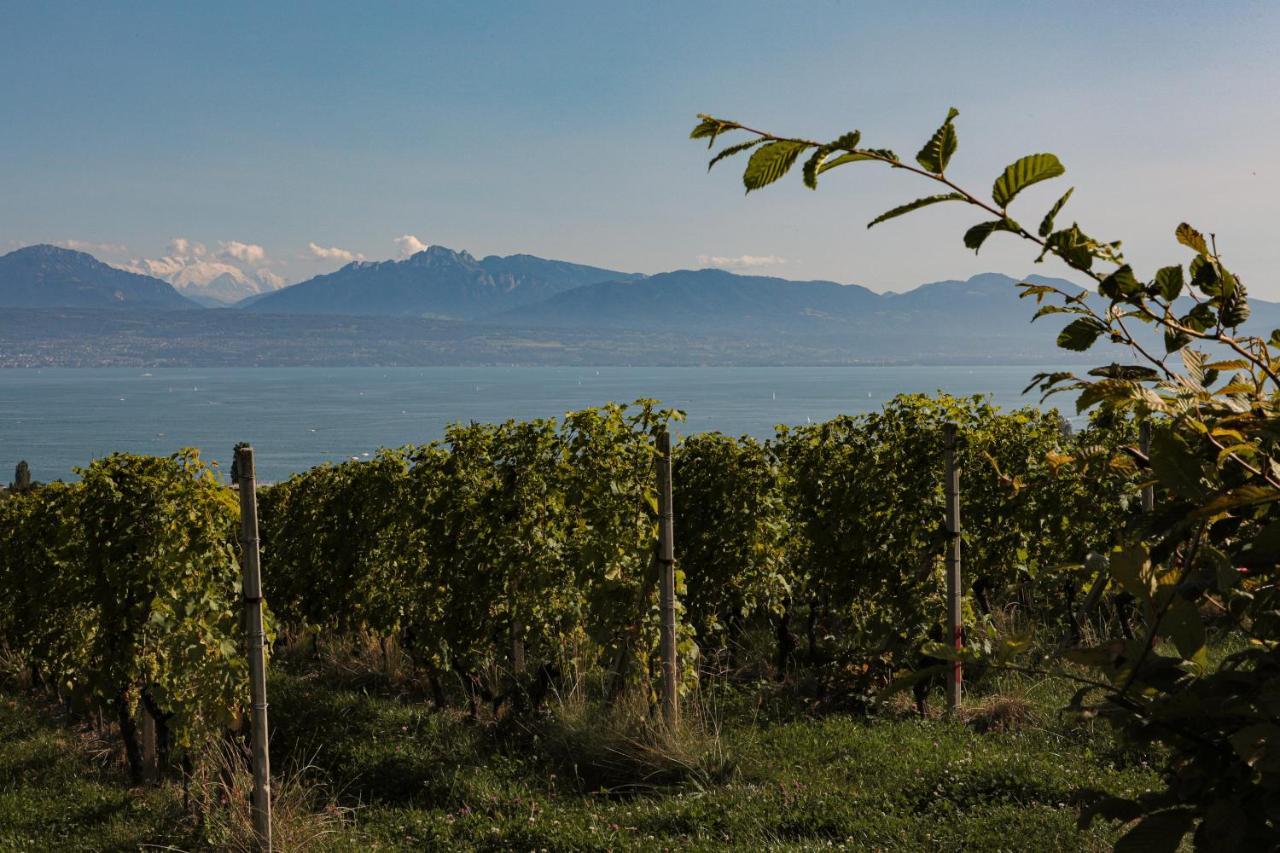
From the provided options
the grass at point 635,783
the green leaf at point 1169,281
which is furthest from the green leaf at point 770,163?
the grass at point 635,783

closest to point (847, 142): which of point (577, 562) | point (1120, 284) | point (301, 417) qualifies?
point (1120, 284)

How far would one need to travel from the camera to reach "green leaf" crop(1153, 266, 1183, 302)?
1411 millimetres

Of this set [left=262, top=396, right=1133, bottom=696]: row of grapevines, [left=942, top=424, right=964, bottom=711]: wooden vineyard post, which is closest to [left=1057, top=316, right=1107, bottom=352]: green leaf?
[left=262, top=396, right=1133, bottom=696]: row of grapevines

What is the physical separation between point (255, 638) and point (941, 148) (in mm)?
4913

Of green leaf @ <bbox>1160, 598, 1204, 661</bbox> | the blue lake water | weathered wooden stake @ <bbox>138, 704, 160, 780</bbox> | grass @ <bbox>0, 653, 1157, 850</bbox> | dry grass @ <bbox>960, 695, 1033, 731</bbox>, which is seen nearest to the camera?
green leaf @ <bbox>1160, 598, 1204, 661</bbox>

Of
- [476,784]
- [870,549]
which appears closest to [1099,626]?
[870,549]

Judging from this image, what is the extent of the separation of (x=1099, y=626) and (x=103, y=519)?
28.7 feet

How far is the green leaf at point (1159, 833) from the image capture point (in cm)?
131

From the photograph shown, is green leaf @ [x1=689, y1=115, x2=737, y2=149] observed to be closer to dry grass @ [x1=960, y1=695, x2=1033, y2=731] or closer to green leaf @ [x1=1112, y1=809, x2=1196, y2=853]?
green leaf @ [x1=1112, y1=809, x2=1196, y2=853]

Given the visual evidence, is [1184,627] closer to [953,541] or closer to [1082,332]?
[1082,332]

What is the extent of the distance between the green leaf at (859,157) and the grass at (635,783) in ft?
14.0

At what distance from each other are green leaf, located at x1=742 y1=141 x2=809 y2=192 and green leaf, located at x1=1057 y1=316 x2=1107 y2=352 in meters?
0.48

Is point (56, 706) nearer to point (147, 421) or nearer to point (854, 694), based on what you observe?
point (854, 694)

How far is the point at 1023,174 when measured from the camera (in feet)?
4.20
